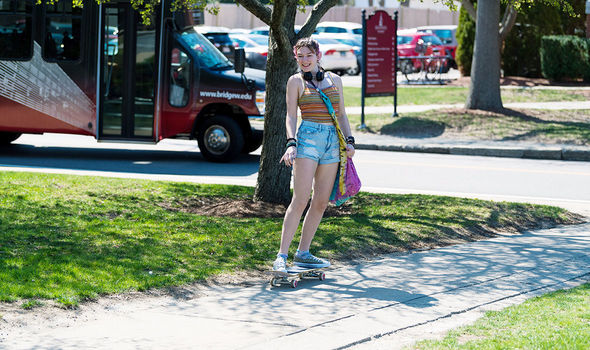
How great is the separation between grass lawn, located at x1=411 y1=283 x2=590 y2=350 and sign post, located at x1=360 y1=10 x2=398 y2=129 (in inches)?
575

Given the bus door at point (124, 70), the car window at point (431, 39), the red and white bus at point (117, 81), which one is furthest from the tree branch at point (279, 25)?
the car window at point (431, 39)

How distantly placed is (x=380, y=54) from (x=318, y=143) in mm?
14573

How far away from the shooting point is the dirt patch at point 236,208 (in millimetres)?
9867

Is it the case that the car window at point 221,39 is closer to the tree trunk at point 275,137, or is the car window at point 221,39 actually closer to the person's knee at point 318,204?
the tree trunk at point 275,137

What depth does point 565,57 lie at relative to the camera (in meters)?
28.7

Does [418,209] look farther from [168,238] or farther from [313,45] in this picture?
[313,45]

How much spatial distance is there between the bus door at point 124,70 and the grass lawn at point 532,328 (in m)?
9.98

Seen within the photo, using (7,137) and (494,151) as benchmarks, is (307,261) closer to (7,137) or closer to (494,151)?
(494,151)

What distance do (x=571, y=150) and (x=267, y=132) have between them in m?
8.41

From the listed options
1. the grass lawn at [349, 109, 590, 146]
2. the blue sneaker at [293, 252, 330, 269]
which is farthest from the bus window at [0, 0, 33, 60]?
the blue sneaker at [293, 252, 330, 269]

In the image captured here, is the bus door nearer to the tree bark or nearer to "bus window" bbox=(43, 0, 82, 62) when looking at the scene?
"bus window" bbox=(43, 0, 82, 62)

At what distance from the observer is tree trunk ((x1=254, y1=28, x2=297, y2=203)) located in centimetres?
1026

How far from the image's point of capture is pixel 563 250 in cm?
845

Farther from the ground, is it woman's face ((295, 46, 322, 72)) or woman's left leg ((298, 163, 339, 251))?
woman's face ((295, 46, 322, 72))
